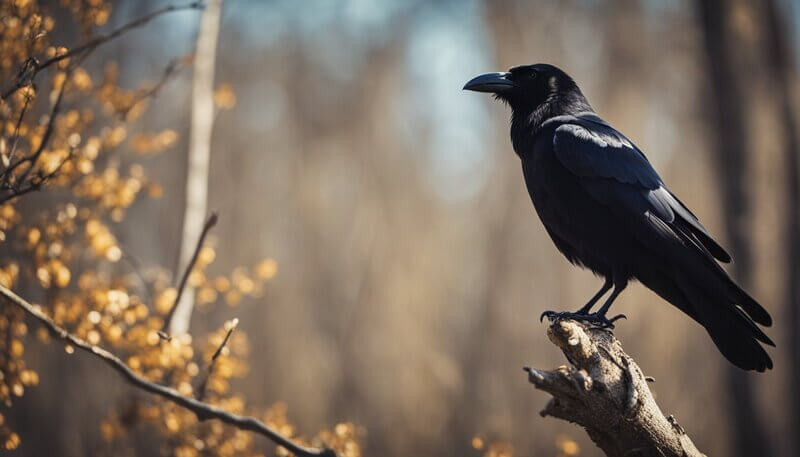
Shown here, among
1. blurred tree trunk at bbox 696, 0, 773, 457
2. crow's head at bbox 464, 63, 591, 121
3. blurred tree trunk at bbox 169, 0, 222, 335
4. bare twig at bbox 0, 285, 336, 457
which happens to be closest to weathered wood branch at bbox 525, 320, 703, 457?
bare twig at bbox 0, 285, 336, 457

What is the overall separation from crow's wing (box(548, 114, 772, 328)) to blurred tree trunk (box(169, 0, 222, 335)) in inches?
84.7

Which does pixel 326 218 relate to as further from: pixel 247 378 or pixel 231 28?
pixel 231 28

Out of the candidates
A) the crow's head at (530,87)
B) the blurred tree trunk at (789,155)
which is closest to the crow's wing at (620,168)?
the crow's head at (530,87)

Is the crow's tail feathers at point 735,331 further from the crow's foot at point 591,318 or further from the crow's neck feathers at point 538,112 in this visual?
the crow's neck feathers at point 538,112

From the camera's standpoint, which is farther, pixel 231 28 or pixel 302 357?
pixel 231 28

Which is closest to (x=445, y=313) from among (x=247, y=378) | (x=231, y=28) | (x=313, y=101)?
Result: (x=247, y=378)

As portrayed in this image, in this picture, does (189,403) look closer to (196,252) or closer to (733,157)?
(196,252)

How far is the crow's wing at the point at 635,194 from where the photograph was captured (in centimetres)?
375

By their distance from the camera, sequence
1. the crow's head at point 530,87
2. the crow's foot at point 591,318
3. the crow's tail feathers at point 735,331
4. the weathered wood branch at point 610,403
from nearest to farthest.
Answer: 1. the weathered wood branch at point 610,403
2. the crow's tail feathers at point 735,331
3. the crow's foot at point 591,318
4. the crow's head at point 530,87

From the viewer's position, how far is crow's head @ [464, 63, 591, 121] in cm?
465

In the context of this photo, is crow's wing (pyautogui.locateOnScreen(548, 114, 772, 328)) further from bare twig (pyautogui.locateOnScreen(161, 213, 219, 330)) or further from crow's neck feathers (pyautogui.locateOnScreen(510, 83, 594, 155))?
bare twig (pyautogui.locateOnScreen(161, 213, 219, 330))

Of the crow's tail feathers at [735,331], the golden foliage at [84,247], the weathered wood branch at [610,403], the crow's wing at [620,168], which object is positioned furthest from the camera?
the crow's wing at [620,168]

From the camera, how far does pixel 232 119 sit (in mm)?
13859

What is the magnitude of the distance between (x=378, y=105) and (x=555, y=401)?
11139 mm
